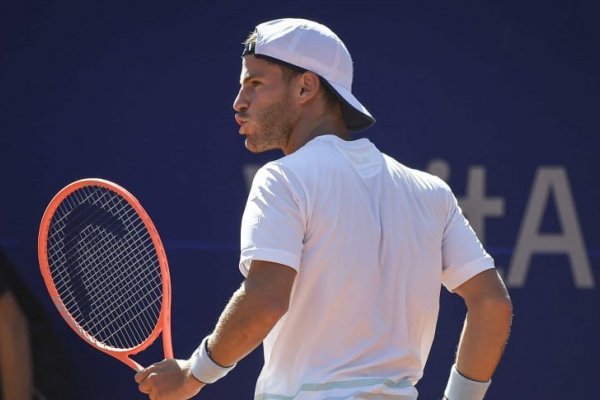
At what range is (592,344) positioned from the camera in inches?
182

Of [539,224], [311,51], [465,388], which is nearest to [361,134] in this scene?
[539,224]

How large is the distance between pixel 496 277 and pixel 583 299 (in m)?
1.92

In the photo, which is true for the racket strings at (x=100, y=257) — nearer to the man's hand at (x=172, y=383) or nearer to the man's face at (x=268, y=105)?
the man's face at (x=268, y=105)

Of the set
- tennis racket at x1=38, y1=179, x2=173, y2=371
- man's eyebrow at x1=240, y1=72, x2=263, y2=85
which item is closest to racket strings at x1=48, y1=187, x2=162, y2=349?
tennis racket at x1=38, y1=179, x2=173, y2=371

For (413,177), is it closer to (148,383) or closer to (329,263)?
(329,263)

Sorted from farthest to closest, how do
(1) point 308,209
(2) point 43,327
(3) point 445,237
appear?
(2) point 43,327 → (3) point 445,237 → (1) point 308,209

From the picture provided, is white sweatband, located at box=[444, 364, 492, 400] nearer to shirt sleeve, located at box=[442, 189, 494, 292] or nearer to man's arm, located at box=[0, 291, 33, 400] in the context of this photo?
shirt sleeve, located at box=[442, 189, 494, 292]

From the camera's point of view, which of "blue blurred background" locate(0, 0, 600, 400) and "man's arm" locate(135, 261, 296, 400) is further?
"blue blurred background" locate(0, 0, 600, 400)

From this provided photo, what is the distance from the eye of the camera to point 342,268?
8.39 feet

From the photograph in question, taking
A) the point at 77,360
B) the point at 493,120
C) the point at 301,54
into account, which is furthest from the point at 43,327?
the point at 301,54

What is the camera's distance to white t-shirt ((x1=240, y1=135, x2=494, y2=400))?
8.28 feet

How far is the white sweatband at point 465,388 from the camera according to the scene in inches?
110

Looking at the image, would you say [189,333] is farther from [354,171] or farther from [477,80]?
[354,171]

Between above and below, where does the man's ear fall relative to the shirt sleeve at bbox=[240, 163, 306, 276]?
above
